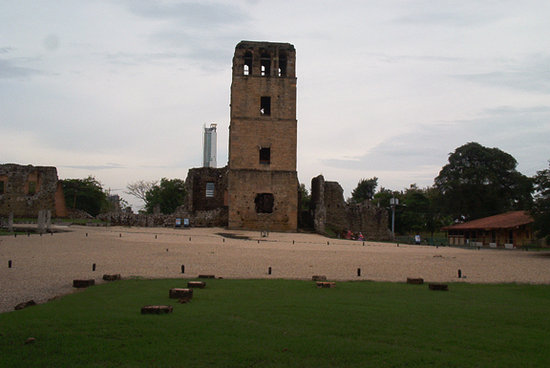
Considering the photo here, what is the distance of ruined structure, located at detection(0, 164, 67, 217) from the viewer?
41.1m

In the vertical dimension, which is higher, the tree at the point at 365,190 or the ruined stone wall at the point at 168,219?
the tree at the point at 365,190

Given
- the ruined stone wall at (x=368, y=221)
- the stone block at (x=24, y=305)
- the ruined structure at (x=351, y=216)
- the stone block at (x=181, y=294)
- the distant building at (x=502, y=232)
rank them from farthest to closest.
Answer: the ruined stone wall at (x=368, y=221), the ruined structure at (x=351, y=216), the distant building at (x=502, y=232), the stone block at (x=181, y=294), the stone block at (x=24, y=305)

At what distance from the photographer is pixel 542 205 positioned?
24.0 m

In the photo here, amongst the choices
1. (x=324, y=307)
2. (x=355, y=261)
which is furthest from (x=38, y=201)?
(x=324, y=307)

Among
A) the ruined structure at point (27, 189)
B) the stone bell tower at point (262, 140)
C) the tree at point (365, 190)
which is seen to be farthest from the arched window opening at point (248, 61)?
the tree at point (365, 190)

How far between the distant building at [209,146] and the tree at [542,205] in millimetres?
67659

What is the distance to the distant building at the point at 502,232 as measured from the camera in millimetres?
30752

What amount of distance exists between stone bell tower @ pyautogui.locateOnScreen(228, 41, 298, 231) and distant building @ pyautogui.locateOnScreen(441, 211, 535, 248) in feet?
39.6

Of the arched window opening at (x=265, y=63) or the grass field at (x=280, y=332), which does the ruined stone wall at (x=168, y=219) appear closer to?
the arched window opening at (x=265, y=63)

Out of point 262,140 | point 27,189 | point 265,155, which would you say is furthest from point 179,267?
point 27,189

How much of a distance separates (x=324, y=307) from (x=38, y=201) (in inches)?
1548

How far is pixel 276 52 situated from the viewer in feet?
118

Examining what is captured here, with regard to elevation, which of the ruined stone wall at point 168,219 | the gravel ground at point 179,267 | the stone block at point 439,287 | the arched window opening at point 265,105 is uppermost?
the arched window opening at point 265,105

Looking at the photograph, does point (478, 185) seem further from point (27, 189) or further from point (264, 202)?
point (27, 189)
